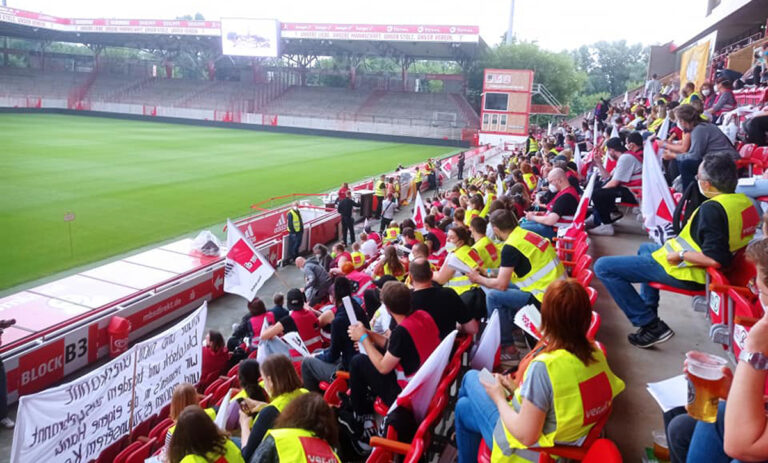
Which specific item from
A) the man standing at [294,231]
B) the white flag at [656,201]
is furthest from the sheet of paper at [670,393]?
the man standing at [294,231]

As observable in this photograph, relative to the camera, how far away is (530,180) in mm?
12062

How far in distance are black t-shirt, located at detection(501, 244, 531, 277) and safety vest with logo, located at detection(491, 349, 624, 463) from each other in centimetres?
229

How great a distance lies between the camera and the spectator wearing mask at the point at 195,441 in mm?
3205

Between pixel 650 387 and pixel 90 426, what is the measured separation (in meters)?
4.90

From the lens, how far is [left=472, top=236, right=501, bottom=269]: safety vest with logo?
245 inches

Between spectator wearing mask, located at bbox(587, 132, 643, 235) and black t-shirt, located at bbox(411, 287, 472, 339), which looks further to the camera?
spectator wearing mask, located at bbox(587, 132, 643, 235)

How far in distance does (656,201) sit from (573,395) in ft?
12.0

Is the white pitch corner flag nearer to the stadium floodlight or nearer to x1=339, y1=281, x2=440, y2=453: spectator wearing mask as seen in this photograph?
x1=339, y1=281, x2=440, y2=453: spectator wearing mask

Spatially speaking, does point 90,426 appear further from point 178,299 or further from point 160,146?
point 160,146

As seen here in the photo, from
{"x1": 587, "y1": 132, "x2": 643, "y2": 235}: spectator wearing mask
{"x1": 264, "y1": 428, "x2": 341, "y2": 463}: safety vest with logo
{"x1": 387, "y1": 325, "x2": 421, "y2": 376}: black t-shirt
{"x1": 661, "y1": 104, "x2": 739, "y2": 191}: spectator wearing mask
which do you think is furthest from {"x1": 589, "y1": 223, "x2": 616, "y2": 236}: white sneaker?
{"x1": 264, "y1": 428, "x2": 341, "y2": 463}: safety vest with logo

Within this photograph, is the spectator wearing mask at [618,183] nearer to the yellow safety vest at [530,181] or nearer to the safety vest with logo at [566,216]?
the safety vest with logo at [566,216]

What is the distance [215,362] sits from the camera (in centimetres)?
729

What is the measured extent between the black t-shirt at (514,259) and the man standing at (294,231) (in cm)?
985

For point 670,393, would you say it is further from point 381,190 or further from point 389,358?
point 381,190
